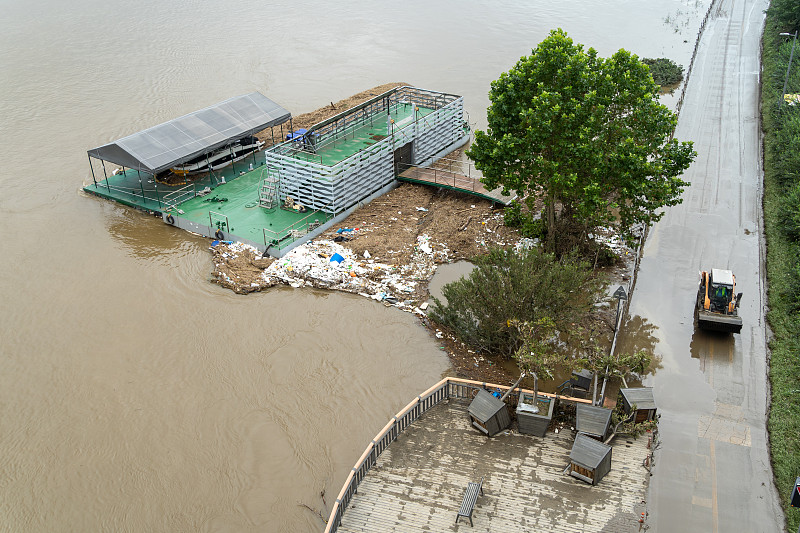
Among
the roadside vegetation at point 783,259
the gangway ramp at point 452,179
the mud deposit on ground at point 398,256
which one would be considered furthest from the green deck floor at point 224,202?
the roadside vegetation at point 783,259

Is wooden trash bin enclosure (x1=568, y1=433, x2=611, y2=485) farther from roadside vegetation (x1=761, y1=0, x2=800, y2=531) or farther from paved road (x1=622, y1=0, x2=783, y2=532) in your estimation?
roadside vegetation (x1=761, y1=0, x2=800, y2=531)

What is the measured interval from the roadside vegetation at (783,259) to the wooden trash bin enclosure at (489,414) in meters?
7.02

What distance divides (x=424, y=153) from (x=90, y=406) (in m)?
19.7

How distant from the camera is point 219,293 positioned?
2462 cm

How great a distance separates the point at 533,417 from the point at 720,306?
31.5ft

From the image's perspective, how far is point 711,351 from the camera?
21.6m

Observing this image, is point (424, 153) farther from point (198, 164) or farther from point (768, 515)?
point (768, 515)

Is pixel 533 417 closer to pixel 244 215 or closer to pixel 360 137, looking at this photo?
pixel 244 215

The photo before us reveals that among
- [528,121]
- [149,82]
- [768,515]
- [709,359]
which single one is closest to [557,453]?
[768,515]

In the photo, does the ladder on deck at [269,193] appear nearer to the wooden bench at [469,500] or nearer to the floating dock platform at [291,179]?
the floating dock platform at [291,179]

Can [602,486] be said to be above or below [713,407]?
above

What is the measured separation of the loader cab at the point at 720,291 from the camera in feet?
71.6

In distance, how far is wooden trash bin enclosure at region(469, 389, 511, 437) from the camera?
1633cm

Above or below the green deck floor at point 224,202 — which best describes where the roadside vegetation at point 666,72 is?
above
